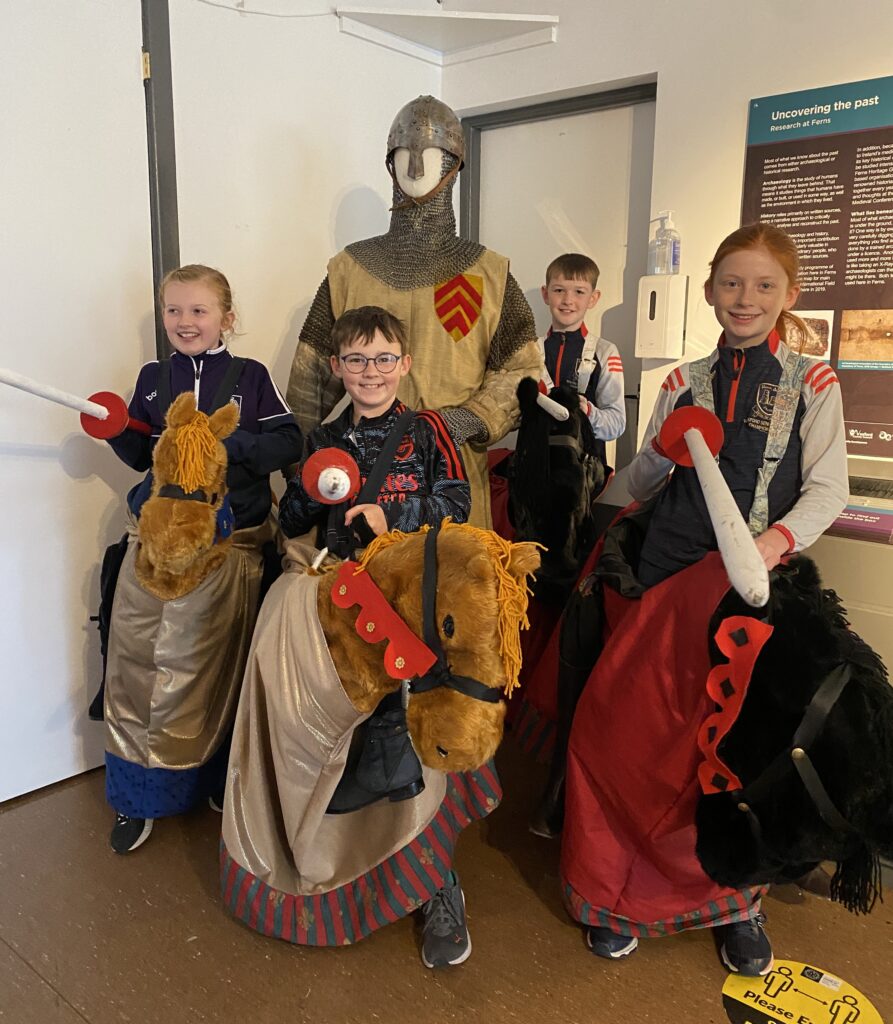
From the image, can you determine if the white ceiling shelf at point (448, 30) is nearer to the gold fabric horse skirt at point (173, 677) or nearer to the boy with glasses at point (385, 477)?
the boy with glasses at point (385, 477)

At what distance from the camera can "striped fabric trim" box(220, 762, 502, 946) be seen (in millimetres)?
1693

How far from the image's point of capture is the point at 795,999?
1.68 metres

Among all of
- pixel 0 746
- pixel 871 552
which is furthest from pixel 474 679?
pixel 0 746

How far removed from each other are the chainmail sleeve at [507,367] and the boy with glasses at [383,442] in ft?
1.14

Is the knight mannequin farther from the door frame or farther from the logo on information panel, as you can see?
the door frame

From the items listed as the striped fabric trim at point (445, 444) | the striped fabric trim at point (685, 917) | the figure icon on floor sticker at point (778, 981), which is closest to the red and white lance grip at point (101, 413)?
the striped fabric trim at point (445, 444)

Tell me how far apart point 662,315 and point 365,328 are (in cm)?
119

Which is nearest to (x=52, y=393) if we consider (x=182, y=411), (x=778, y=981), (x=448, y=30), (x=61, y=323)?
(x=182, y=411)

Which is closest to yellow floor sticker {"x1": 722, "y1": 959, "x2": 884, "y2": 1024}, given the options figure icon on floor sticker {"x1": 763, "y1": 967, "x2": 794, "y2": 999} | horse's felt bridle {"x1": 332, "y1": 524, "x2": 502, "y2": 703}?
figure icon on floor sticker {"x1": 763, "y1": 967, "x2": 794, "y2": 999}

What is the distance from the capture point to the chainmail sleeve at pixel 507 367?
2191mm

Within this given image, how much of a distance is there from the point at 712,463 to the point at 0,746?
6.63ft

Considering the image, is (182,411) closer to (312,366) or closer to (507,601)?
(312,366)

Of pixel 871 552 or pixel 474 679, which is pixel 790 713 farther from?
pixel 871 552

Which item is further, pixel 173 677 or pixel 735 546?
pixel 173 677
